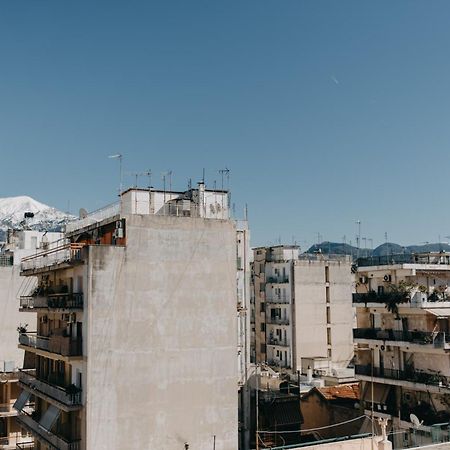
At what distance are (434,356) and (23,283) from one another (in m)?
33.1

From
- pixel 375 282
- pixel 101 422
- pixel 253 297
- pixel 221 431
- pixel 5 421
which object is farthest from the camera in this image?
pixel 253 297

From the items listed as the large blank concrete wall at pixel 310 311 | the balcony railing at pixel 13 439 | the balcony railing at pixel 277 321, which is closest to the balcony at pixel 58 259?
the balcony railing at pixel 13 439

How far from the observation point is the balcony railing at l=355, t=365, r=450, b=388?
141ft

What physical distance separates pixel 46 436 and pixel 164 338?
9.78m

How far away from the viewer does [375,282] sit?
162 feet

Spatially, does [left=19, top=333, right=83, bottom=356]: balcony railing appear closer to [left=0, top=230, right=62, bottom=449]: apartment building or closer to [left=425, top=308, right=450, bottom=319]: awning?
[left=0, top=230, right=62, bottom=449]: apartment building

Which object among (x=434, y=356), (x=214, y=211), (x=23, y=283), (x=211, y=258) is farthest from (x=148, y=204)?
(x=434, y=356)

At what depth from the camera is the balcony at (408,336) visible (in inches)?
1695

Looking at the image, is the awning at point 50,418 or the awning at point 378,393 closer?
the awning at point 50,418

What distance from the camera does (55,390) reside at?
36781 millimetres

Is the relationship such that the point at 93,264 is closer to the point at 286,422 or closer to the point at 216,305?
the point at 216,305

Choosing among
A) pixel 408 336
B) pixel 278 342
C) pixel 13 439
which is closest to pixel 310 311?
pixel 278 342

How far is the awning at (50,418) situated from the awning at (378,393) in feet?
76.3

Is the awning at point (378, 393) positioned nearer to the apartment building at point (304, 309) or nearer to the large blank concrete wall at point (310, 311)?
the apartment building at point (304, 309)
